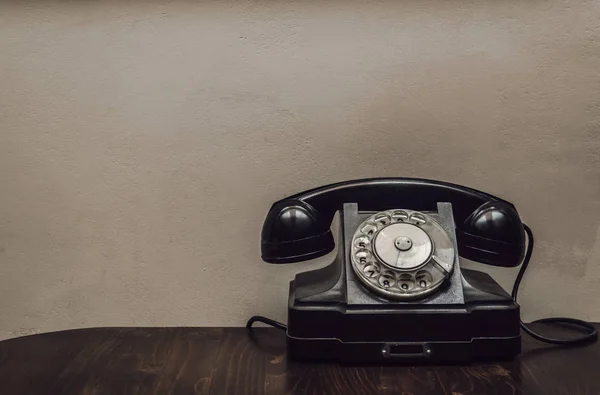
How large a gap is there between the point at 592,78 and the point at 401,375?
63 cm

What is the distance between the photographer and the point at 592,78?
1176 millimetres

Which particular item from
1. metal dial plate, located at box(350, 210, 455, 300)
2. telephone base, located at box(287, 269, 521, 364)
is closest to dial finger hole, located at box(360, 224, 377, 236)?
metal dial plate, located at box(350, 210, 455, 300)

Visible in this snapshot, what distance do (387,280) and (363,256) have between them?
5 cm

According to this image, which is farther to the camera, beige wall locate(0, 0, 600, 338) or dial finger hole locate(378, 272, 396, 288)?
beige wall locate(0, 0, 600, 338)

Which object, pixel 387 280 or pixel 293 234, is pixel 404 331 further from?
pixel 293 234

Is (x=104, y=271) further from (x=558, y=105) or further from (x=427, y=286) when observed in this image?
(x=558, y=105)

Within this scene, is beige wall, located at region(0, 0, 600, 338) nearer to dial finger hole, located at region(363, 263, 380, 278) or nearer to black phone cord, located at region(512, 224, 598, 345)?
black phone cord, located at region(512, 224, 598, 345)

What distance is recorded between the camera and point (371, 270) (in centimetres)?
98

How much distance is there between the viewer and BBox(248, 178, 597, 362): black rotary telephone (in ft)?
3.09

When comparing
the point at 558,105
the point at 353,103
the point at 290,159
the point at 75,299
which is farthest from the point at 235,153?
the point at 558,105

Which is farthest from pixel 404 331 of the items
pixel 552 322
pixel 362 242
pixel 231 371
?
pixel 552 322

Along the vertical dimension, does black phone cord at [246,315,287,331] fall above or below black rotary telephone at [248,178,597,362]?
below

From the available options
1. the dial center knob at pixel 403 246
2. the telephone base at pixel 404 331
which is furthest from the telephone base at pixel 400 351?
the dial center knob at pixel 403 246

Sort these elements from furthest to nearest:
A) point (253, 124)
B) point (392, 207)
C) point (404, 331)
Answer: point (253, 124), point (392, 207), point (404, 331)
